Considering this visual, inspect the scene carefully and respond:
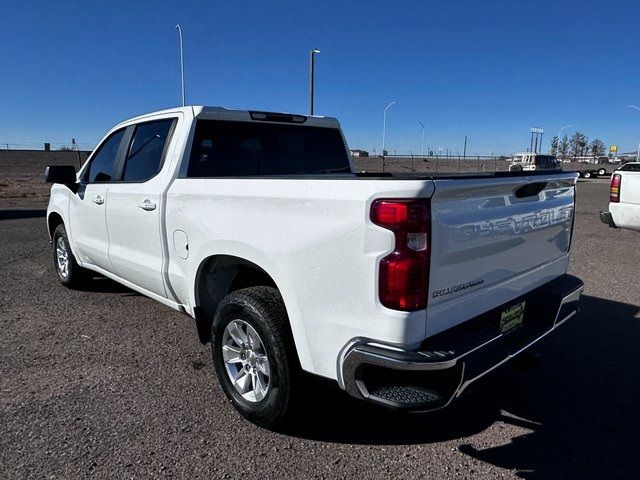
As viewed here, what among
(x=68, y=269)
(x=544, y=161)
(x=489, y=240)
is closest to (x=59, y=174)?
(x=68, y=269)

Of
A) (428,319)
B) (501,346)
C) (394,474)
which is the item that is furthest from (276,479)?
(501,346)

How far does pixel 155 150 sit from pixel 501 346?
3.00 meters

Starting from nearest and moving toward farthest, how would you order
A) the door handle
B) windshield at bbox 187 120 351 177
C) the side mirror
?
the door handle
windshield at bbox 187 120 351 177
the side mirror

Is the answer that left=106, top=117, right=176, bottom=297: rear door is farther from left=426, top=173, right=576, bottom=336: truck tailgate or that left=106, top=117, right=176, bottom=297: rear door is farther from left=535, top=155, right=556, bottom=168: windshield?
left=535, top=155, right=556, bottom=168: windshield

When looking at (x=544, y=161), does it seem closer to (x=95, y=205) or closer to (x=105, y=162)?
(x=105, y=162)

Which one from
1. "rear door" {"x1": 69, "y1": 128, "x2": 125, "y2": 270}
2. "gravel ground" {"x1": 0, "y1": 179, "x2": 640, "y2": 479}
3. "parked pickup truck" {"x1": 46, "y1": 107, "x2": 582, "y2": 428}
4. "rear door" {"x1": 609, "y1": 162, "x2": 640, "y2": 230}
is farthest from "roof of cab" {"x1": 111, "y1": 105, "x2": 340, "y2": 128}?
"rear door" {"x1": 609, "y1": 162, "x2": 640, "y2": 230}

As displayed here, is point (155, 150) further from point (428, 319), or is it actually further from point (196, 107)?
point (428, 319)

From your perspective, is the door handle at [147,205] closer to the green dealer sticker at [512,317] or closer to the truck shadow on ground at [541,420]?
the truck shadow on ground at [541,420]

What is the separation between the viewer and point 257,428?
3.02 metres

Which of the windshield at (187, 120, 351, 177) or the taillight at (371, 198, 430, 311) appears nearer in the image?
the taillight at (371, 198, 430, 311)

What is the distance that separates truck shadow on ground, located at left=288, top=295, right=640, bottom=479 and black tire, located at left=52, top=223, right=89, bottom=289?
154 inches

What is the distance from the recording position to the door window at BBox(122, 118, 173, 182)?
394 centimetres

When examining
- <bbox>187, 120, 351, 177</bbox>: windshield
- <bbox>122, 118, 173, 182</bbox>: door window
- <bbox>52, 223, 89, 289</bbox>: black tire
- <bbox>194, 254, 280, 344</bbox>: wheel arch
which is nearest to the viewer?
<bbox>194, 254, 280, 344</bbox>: wheel arch

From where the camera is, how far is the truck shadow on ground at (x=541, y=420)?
2.74m
